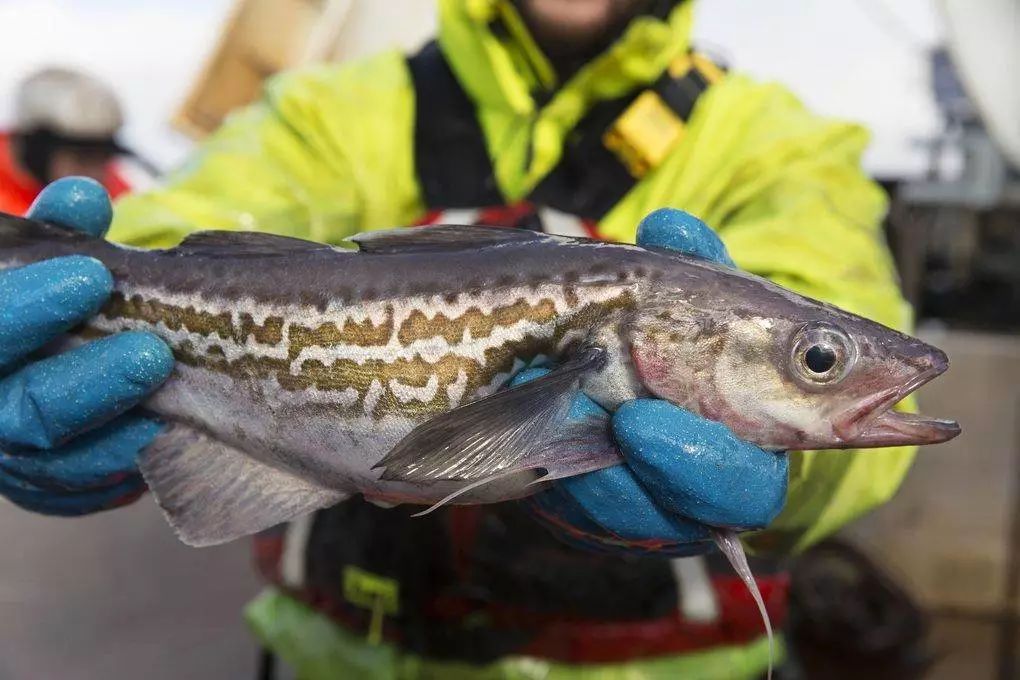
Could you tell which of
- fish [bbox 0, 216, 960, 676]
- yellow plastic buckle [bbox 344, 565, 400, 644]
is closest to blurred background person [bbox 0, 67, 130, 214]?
yellow plastic buckle [bbox 344, 565, 400, 644]

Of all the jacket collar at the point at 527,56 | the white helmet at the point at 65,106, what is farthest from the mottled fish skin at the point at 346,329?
the white helmet at the point at 65,106

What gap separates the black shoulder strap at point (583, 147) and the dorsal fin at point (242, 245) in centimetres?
104

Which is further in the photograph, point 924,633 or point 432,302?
point 924,633

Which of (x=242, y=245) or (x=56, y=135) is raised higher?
(x=242, y=245)

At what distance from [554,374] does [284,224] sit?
1.50 meters

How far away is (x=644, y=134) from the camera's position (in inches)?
103

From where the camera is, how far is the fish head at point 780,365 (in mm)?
1374

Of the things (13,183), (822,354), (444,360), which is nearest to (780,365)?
(822,354)

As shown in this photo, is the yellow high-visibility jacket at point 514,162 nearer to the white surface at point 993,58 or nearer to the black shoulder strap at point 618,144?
the black shoulder strap at point 618,144

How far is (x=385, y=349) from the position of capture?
157 centimetres

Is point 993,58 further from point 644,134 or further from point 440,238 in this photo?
point 440,238

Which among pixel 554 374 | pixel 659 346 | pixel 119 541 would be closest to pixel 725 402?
pixel 659 346

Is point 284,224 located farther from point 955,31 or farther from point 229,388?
point 955,31

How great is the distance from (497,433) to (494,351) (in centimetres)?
18
